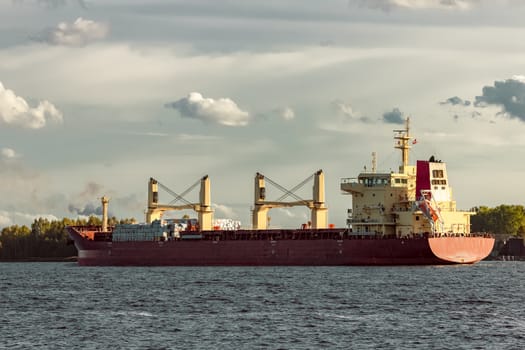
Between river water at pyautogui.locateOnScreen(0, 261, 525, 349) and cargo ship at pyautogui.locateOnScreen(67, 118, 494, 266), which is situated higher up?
cargo ship at pyautogui.locateOnScreen(67, 118, 494, 266)

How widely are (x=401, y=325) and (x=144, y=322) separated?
11485 millimetres

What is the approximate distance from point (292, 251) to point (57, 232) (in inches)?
3711

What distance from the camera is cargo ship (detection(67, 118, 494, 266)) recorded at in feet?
294

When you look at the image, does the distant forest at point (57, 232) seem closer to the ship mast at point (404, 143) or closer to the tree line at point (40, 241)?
the tree line at point (40, 241)

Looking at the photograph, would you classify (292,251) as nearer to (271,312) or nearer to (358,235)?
(358,235)

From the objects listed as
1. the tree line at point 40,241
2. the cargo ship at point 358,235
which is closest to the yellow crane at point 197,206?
the cargo ship at point 358,235

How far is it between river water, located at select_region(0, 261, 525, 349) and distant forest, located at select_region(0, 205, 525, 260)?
90065 millimetres

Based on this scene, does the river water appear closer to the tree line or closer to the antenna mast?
the antenna mast

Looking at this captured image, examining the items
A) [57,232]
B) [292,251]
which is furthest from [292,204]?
[57,232]

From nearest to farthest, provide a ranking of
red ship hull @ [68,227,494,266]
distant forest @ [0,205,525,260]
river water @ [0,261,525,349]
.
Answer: river water @ [0,261,525,349] < red ship hull @ [68,227,494,266] < distant forest @ [0,205,525,260]

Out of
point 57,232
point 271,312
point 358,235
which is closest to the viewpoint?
point 271,312

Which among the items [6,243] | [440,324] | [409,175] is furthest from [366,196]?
[6,243]

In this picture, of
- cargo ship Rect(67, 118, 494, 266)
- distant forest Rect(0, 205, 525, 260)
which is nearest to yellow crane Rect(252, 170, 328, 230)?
cargo ship Rect(67, 118, 494, 266)

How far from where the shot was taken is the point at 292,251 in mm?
95750
